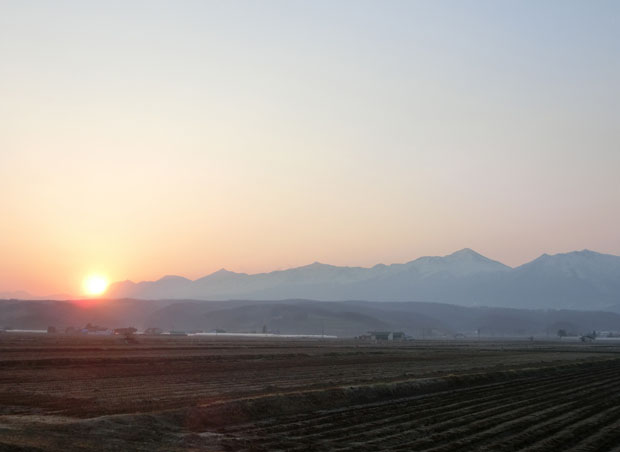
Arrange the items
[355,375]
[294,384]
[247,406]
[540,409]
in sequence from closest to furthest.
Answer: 1. [247,406]
2. [540,409]
3. [294,384]
4. [355,375]

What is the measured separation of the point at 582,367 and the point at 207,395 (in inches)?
1672

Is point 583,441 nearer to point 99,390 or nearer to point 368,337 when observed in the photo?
point 99,390

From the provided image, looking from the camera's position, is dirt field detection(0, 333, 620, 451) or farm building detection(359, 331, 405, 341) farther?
farm building detection(359, 331, 405, 341)

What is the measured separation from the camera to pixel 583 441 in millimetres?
A: 21500

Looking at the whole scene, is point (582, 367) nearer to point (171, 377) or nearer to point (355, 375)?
point (355, 375)

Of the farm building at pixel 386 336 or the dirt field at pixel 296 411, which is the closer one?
the dirt field at pixel 296 411

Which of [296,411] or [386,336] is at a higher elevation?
[296,411]

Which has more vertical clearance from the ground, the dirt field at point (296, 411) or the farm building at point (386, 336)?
the dirt field at point (296, 411)

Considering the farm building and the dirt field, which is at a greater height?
the dirt field

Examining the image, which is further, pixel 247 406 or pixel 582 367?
pixel 582 367

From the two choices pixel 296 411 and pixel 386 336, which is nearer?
pixel 296 411

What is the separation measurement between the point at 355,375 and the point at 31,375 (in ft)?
65.0

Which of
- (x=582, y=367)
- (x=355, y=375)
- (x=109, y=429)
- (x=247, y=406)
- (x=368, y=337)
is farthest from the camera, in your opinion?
(x=368, y=337)

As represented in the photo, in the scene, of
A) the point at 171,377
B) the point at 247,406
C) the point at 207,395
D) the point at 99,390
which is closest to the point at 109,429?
the point at 247,406
